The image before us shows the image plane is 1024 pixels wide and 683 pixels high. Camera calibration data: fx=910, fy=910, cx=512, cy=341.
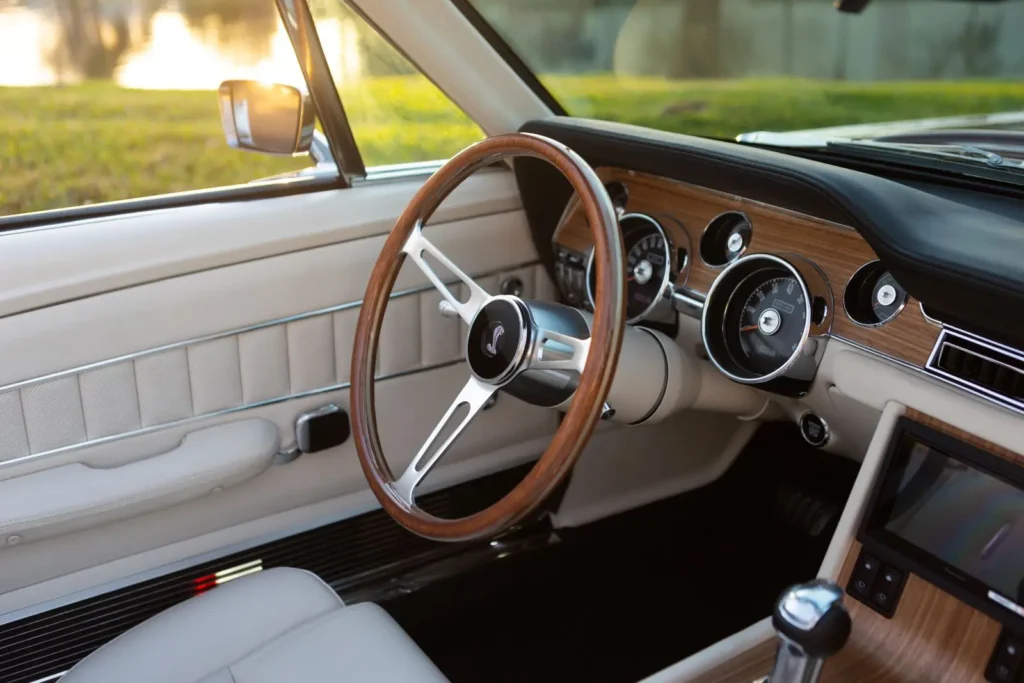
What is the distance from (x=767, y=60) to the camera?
4160 mm

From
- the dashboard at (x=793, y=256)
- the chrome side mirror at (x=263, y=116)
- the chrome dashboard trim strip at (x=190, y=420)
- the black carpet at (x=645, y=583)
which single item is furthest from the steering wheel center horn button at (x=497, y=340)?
the black carpet at (x=645, y=583)

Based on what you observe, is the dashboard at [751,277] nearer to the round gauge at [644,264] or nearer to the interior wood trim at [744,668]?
the round gauge at [644,264]

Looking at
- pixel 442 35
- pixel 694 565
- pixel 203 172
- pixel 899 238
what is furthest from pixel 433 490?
pixel 899 238

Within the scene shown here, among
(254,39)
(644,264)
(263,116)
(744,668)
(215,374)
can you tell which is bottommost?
(744,668)

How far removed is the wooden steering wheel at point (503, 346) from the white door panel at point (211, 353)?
304 mm

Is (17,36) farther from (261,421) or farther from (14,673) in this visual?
(14,673)

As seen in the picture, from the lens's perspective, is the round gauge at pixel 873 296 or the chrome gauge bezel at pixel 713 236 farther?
the chrome gauge bezel at pixel 713 236

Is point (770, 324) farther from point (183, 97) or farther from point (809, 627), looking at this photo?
point (183, 97)

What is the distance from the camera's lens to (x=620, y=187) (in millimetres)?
Answer: 1964

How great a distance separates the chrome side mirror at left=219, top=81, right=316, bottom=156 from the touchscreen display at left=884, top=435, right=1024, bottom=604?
1245mm

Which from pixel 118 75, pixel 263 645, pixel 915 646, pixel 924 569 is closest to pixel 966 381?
pixel 924 569

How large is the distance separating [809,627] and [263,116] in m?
1.34

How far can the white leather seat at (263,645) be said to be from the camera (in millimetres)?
1225

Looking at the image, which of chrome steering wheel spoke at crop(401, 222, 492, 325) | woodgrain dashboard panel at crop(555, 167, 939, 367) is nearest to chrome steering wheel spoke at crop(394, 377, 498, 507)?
chrome steering wheel spoke at crop(401, 222, 492, 325)
